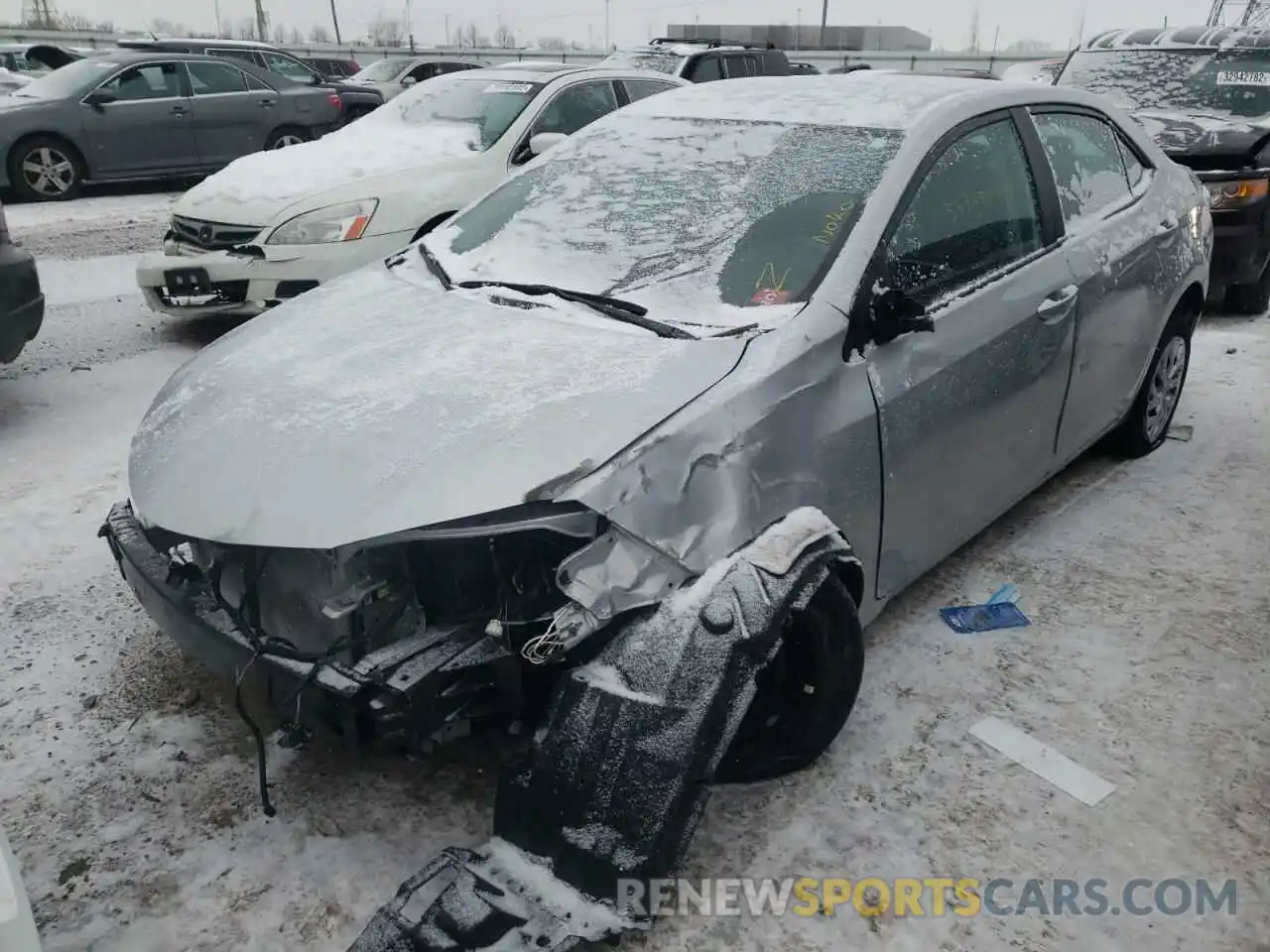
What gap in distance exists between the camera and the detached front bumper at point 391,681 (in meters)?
2.03

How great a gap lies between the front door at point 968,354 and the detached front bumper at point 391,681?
115 cm

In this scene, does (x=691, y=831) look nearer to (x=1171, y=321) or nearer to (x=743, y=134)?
(x=743, y=134)

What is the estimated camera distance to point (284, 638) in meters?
2.22

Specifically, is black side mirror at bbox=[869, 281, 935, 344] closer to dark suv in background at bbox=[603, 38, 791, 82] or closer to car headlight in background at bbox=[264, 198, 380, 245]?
car headlight in background at bbox=[264, 198, 380, 245]

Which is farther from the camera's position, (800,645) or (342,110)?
(342,110)

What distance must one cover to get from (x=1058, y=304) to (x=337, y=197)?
13.2 feet

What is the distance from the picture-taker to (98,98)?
10.1m

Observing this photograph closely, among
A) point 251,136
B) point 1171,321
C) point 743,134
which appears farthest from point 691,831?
point 251,136

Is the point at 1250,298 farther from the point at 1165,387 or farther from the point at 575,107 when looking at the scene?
the point at 575,107

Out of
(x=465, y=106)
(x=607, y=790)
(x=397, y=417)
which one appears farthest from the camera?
(x=465, y=106)

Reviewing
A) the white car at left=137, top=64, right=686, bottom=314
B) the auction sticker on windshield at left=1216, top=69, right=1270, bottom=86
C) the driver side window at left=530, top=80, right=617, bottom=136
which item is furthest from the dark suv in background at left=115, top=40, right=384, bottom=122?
the auction sticker on windshield at left=1216, top=69, right=1270, bottom=86

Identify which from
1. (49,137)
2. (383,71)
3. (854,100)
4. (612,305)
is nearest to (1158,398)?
(854,100)

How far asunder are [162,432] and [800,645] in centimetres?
168

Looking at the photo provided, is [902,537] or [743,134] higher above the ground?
[743,134]
